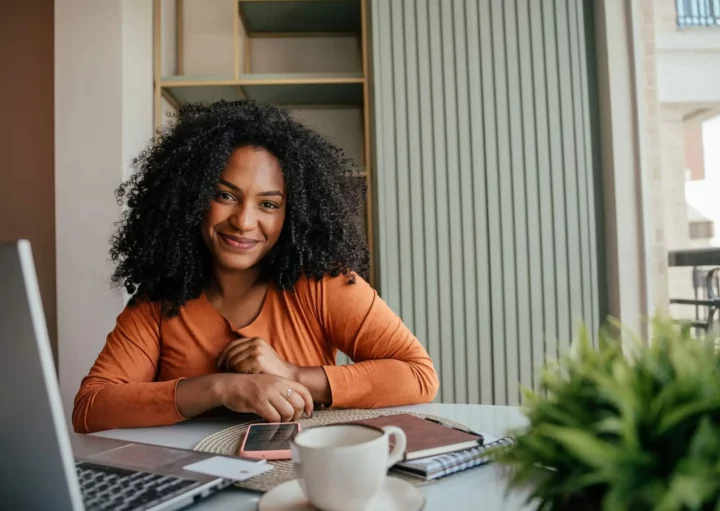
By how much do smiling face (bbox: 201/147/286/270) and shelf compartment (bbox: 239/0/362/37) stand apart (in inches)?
50.8

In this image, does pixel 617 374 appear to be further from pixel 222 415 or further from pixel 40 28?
pixel 40 28

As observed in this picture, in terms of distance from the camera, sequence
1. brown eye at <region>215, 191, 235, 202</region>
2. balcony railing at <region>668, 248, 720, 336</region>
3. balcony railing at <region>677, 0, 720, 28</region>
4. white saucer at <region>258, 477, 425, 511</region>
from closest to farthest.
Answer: white saucer at <region>258, 477, 425, 511</region>
brown eye at <region>215, 191, 235, 202</region>
balcony railing at <region>668, 248, 720, 336</region>
balcony railing at <region>677, 0, 720, 28</region>

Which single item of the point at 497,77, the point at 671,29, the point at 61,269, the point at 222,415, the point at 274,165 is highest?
the point at 671,29

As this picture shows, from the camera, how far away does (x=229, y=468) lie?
1.94 ft

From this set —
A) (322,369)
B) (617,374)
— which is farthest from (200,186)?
(617,374)

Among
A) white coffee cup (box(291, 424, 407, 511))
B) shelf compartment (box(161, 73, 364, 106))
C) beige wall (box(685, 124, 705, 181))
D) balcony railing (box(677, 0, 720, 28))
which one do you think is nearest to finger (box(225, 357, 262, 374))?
white coffee cup (box(291, 424, 407, 511))

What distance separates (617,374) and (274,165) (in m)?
0.97

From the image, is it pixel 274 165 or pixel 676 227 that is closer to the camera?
pixel 274 165

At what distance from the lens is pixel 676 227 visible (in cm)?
210

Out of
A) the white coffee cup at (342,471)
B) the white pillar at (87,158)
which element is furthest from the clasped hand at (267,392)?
the white pillar at (87,158)

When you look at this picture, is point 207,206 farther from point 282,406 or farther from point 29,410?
point 29,410

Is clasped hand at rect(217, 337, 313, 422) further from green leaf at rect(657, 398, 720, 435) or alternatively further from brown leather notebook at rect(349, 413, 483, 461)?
green leaf at rect(657, 398, 720, 435)

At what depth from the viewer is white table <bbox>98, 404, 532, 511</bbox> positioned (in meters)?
0.52

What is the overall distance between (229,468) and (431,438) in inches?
8.8
